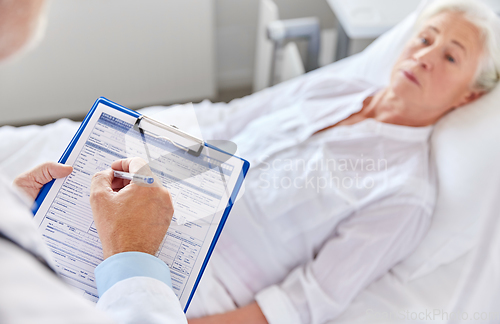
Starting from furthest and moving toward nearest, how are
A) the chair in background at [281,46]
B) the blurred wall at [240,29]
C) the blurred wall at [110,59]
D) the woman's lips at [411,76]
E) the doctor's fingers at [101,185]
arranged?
the blurred wall at [240,29] → the blurred wall at [110,59] → the chair in background at [281,46] → the woman's lips at [411,76] → the doctor's fingers at [101,185]

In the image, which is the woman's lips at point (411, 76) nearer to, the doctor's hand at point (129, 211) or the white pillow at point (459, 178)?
the white pillow at point (459, 178)

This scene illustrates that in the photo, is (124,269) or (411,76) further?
(411,76)

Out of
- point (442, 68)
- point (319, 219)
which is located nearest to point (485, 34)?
point (442, 68)

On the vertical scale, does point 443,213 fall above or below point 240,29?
below

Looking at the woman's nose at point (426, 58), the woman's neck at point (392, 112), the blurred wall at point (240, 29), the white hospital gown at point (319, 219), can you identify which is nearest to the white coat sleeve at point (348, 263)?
the white hospital gown at point (319, 219)

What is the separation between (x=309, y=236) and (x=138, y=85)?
1188 mm

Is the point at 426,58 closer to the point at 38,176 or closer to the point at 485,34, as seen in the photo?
the point at 485,34

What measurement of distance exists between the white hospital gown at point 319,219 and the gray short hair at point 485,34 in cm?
19

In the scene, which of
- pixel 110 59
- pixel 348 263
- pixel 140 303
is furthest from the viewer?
pixel 110 59

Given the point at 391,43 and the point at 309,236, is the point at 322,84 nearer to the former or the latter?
the point at 391,43

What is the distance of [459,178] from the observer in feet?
2.95

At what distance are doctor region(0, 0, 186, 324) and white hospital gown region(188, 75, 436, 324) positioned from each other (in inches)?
13.5

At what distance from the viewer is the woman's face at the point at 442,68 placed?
94cm

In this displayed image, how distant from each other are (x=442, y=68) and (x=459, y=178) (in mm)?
286
